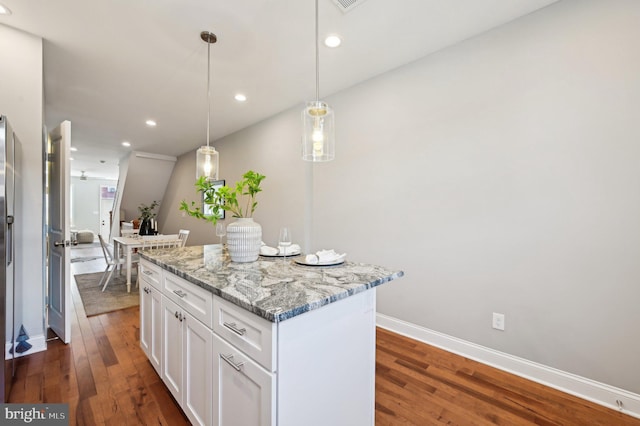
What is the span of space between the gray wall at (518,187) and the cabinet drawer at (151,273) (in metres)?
1.92

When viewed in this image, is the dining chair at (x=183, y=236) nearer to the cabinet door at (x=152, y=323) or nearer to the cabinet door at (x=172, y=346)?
the cabinet door at (x=152, y=323)

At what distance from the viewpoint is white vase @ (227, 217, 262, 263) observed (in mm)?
1718

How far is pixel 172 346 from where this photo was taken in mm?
1677

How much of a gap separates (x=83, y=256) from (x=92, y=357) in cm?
657

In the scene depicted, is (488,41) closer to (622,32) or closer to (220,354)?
(622,32)

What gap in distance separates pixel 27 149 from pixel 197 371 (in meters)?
2.47

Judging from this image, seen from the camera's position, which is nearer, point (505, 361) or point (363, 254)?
point (505, 361)

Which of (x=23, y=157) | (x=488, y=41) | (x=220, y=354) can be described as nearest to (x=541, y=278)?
(x=488, y=41)

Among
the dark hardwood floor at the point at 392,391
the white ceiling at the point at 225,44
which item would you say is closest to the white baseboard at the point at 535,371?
the dark hardwood floor at the point at 392,391

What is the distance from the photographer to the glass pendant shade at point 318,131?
182cm

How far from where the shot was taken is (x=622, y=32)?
66.5 inches

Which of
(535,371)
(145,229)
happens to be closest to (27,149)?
(145,229)

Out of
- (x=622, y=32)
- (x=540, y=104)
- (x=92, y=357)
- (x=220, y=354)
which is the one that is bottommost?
(x=92, y=357)

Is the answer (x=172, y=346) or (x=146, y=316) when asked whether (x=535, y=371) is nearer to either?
(x=172, y=346)
